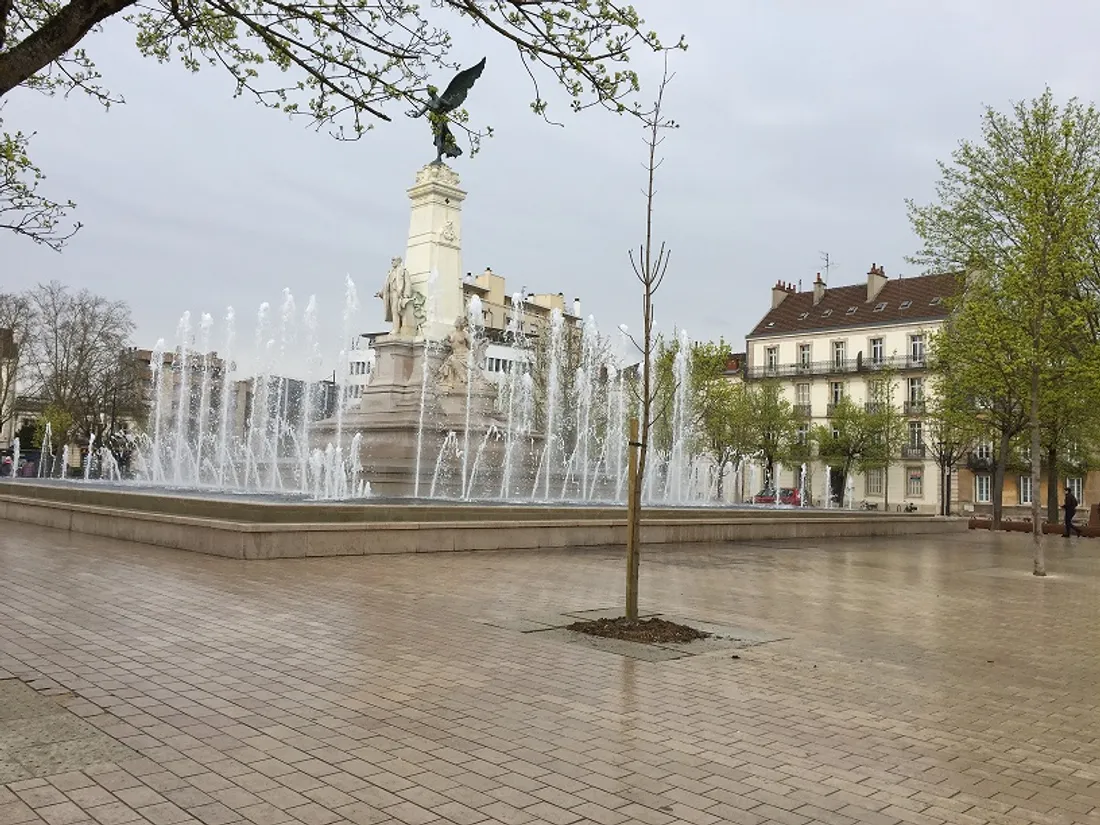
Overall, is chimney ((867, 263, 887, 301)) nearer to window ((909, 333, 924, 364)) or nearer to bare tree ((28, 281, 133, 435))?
window ((909, 333, 924, 364))

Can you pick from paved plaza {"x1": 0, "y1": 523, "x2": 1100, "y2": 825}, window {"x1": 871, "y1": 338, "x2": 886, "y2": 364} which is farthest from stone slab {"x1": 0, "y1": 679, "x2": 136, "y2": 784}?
window {"x1": 871, "y1": 338, "x2": 886, "y2": 364}

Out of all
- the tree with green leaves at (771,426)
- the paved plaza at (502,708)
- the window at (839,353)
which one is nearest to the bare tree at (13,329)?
the tree with green leaves at (771,426)

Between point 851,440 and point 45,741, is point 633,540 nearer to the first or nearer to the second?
point 45,741

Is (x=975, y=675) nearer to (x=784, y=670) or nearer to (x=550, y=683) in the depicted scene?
(x=784, y=670)

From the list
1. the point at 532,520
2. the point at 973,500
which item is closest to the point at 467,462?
the point at 532,520

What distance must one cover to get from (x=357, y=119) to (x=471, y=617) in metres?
4.48

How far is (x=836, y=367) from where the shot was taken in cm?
6147

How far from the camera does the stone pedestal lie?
27.1m

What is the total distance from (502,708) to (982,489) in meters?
57.1

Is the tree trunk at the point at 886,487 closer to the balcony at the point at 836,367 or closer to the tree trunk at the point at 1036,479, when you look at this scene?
the balcony at the point at 836,367

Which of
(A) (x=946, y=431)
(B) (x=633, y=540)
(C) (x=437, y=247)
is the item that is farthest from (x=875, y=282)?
(B) (x=633, y=540)

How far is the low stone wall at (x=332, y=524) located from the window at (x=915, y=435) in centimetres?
4049

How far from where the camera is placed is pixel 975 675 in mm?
6883

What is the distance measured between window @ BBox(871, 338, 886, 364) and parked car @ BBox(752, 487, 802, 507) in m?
9.94
